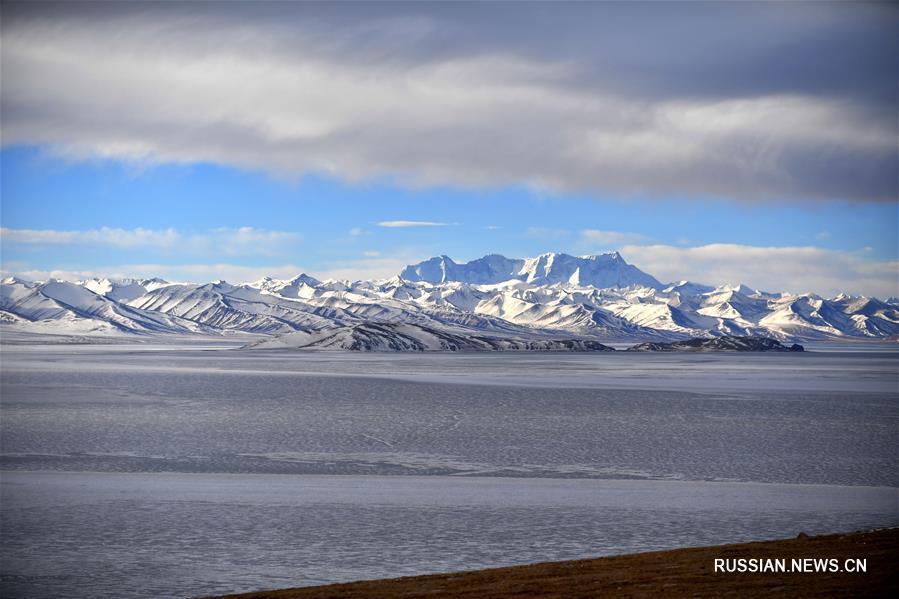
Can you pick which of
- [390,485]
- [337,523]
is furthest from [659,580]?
[390,485]

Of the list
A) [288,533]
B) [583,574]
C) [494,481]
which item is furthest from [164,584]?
[494,481]

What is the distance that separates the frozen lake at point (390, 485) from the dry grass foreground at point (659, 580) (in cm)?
195

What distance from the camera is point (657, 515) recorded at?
2230 centimetres

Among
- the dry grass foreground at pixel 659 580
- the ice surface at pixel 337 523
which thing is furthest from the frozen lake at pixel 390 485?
the dry grass foreground at pixel 659 580

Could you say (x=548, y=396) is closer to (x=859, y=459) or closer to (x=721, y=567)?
(x=859, y=459)

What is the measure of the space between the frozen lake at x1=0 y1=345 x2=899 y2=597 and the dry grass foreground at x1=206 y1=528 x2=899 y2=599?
195 cm

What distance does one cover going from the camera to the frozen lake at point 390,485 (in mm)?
17984

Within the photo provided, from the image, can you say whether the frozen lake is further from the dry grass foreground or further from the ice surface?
the dry grass foreground

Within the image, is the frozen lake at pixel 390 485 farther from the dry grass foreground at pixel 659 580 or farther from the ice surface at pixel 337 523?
the dry grass foreground at pixel 659 580

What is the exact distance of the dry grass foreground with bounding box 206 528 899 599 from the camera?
13.1 m

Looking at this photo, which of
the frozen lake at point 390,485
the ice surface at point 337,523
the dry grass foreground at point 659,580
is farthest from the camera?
the frozen lake at point 390,485

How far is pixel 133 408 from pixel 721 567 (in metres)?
46.1

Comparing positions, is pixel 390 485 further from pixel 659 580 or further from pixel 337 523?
pixel 659 580

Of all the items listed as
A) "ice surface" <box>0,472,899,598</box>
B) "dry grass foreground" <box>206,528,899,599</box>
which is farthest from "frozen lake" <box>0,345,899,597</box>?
"dry grass foreground" <box>206,528,899,599</box>
